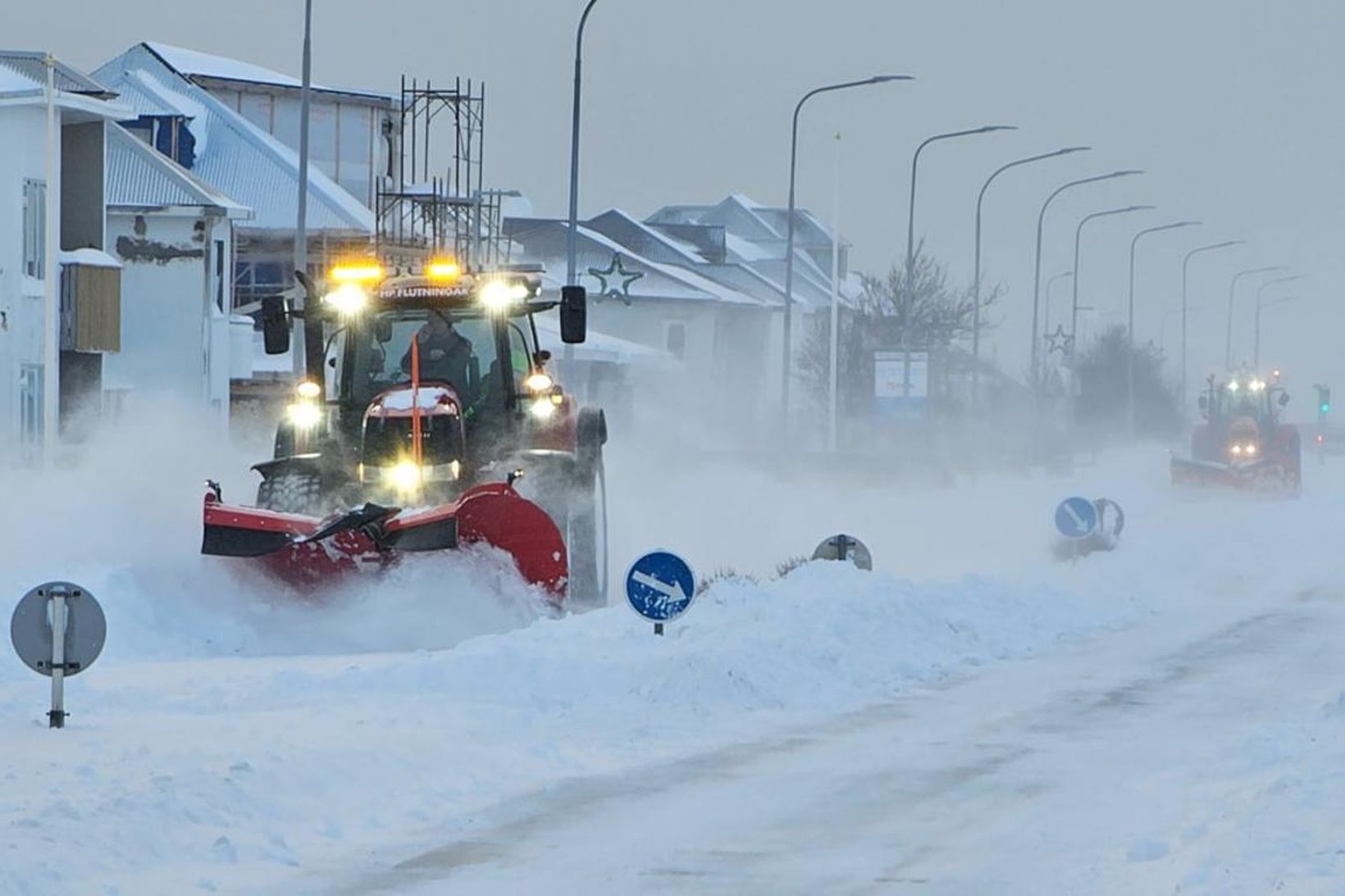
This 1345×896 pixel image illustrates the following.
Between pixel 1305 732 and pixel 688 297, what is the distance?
86.5 m

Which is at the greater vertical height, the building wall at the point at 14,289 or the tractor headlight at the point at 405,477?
the building wall at the point at 14,289

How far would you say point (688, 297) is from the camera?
10012 centimetres

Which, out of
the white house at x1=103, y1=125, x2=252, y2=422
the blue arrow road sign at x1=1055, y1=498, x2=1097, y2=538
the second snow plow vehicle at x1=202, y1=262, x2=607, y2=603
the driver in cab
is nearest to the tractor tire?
the second snow plow vehicle at x1=202, y1=262, x2=607, y2=603

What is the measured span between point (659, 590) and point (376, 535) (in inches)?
75.7

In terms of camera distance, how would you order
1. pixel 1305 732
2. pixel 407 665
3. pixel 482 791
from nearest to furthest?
pixel 482 791
pixel 1305 732
pixel 407 665

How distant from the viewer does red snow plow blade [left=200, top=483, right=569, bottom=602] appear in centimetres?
1738

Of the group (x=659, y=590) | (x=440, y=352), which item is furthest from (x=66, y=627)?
(x=440, y=352)

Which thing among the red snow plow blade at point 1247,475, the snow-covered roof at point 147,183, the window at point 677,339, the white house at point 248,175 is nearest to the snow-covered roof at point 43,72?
the snow-covered roof at point 147,183

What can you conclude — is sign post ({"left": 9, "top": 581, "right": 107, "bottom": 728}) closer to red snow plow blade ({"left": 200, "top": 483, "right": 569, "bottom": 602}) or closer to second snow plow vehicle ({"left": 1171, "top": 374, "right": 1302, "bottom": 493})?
red snow plow blade ({"left": 200, "top": 483, "right": 569, "bottom": 602})

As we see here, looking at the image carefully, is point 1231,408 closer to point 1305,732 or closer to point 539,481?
point 539,481

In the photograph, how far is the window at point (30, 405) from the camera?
40219mm

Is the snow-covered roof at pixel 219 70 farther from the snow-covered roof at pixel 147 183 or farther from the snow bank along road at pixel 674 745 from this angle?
the snow bank along road at pixel 674 745

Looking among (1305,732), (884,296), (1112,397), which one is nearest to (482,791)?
(1305,732)

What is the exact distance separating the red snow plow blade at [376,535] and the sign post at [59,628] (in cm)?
453
